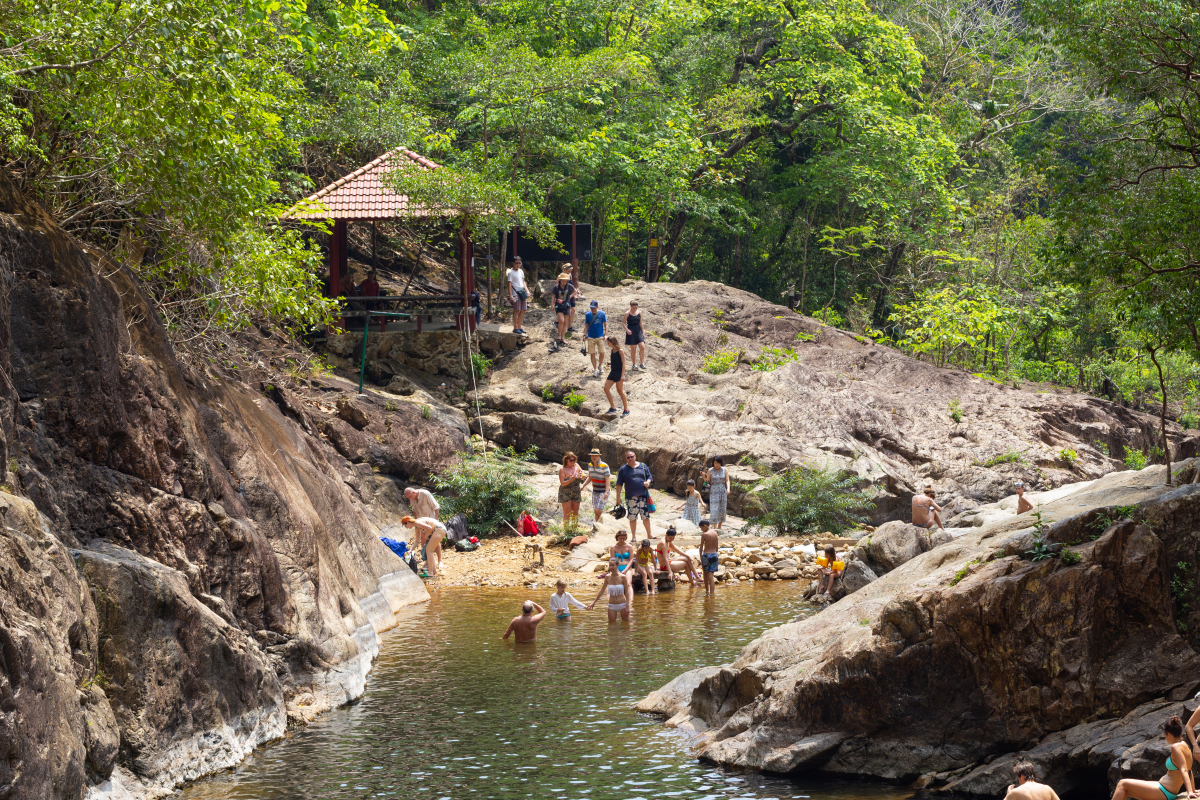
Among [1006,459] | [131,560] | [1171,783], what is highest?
[131,560]

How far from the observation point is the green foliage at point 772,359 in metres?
29.4

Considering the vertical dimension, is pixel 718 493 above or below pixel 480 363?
below

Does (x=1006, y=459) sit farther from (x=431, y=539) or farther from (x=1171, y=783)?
(x=1171, y=783)

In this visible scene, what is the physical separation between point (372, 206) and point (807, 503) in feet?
41.9

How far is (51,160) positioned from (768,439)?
17.4 meters

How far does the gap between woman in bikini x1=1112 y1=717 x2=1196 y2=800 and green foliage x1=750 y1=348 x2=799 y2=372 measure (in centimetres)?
2139

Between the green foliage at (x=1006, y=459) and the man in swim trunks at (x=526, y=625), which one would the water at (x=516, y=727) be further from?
the green foliage at (x=1006, y=459)

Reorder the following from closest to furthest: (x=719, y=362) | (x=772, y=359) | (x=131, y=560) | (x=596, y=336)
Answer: (x=131, y=560)
(x=596, y=336)
(x=719, y=362)
(x=772, y=359)

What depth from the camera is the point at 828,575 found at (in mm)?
17359

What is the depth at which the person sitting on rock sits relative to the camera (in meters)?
17.2

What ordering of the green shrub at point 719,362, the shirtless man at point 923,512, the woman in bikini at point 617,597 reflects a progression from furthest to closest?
1. the green shrub at point 719,362
2. the shirtless man at point 923,512
3. the woman in bikini at point 617,597

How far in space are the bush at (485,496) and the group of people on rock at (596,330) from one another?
4.53 m

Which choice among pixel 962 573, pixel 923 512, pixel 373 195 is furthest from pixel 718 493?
pixel 962 573

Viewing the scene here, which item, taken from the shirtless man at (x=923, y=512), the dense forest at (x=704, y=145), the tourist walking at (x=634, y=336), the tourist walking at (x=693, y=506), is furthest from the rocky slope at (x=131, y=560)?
the tourist walking at (x=634, y=336)
